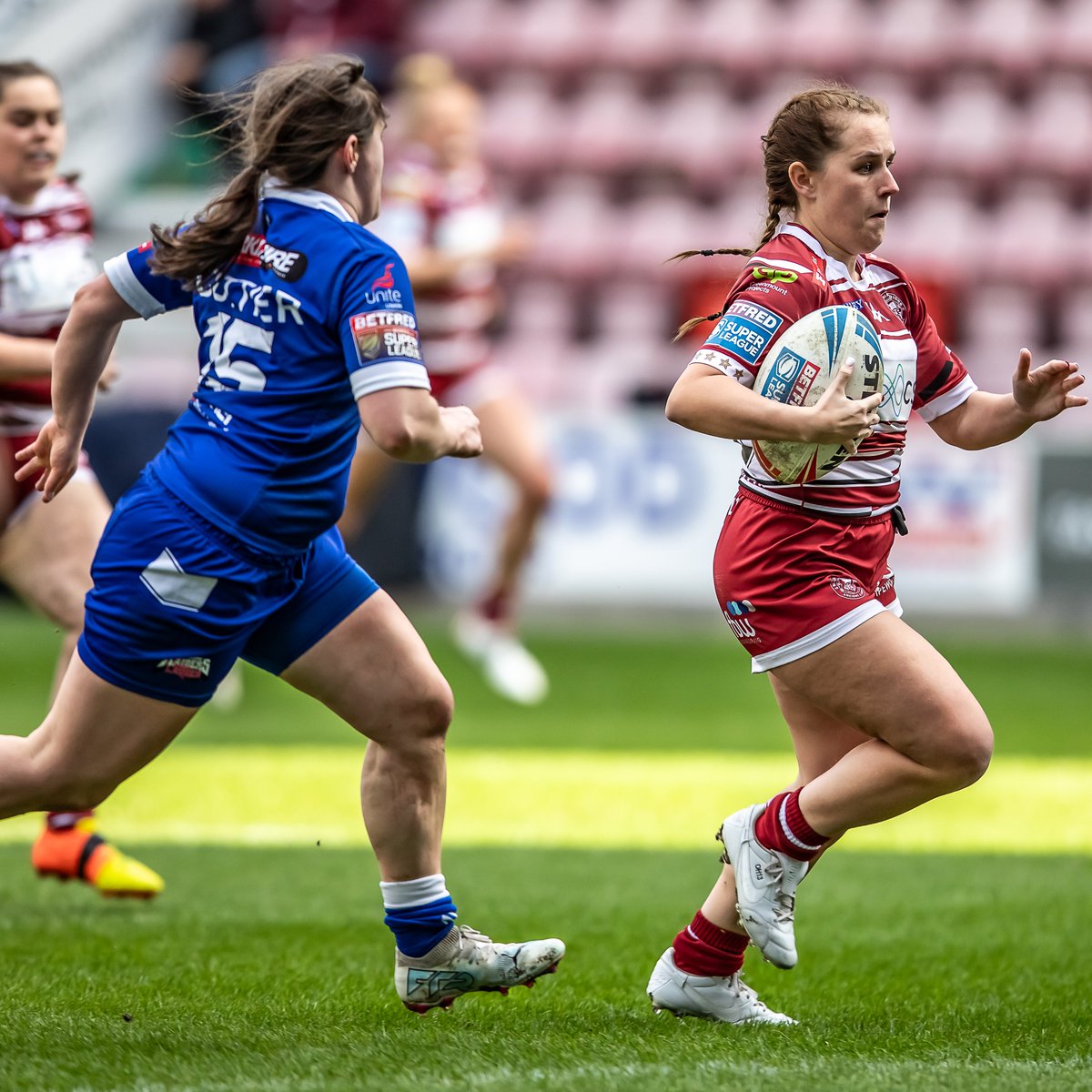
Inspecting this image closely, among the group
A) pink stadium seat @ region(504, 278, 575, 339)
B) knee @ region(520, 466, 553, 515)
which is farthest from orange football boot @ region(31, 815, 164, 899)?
pink stadium seat @ region(504, 278, 575, 339)

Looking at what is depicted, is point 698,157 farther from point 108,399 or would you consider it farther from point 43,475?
point 43,475

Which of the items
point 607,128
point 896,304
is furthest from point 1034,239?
point 896,304

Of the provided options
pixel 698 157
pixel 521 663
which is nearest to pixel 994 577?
pixel 521 663

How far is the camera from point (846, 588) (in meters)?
3.87

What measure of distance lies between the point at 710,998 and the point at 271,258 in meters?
1.86

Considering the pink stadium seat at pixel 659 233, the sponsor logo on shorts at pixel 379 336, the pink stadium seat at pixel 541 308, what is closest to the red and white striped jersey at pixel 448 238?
the sponsor logo on shorts at pixel 379 336

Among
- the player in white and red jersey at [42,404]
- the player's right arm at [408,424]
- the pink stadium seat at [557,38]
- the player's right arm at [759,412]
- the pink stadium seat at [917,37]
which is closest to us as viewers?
the player's right arm at [408,424]

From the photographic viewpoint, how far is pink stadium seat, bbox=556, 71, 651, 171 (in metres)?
18.2

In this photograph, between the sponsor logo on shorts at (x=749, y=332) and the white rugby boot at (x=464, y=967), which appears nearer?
the sponsor logo on shorts at (x=749, y=332)

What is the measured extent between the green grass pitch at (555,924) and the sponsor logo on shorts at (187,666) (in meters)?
0.73

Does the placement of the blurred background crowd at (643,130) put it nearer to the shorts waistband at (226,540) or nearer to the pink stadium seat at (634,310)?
the pink stadium seat at (634,310)

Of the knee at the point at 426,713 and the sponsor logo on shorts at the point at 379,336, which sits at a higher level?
the sponsor logo on shorts at the point at 379,336

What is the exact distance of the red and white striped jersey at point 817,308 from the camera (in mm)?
3801

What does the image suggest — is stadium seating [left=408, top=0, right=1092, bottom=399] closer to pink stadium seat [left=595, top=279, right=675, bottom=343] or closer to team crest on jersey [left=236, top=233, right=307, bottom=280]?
pink stadium seat [left=595, top=279, right=675, bottom=343]
